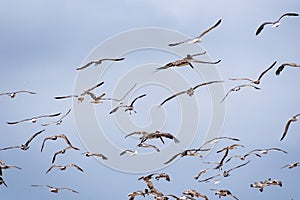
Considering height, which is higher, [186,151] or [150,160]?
[150,160]

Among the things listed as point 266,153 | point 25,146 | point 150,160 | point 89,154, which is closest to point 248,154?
point 266,153

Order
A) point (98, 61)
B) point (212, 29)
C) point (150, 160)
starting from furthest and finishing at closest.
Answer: point (150, 160), point (98, 61), point (212, 29)

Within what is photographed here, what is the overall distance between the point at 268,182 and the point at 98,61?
11.9 metres

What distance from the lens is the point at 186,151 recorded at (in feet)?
114

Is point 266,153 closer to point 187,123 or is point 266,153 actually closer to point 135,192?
point 135,192

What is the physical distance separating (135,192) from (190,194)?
306cm

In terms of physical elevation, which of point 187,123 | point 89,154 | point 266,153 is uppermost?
point 187,123

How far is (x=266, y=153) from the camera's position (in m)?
33.6

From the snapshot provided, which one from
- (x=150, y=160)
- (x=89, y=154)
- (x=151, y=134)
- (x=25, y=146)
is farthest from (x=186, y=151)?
(x=150, y=160)

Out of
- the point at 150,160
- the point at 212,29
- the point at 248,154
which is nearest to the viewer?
the point at 212,29

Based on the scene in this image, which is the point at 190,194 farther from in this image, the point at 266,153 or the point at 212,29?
the point at 212,29

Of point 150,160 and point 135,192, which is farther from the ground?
point 150,160

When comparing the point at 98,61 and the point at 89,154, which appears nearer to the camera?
the point at 98,61

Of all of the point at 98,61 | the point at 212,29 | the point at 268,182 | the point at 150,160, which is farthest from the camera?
the point at 150,160
